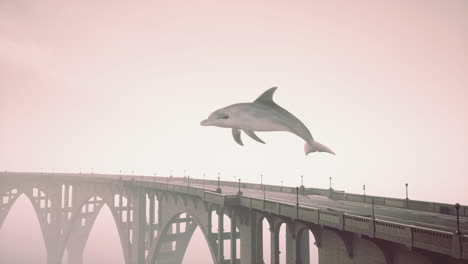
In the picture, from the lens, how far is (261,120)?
9891 millimetres

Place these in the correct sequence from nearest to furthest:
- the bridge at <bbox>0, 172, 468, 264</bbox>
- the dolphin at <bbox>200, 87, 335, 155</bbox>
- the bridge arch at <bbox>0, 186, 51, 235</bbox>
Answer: the dolphin at <bbox>200, 87, 335, 155</bbox> < the bridge at <bbox>0, 172, 468, 264</bbox> < the bridge arch at <bbox>0, 186, 51, 235</bbox>

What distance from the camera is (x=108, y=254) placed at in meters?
171

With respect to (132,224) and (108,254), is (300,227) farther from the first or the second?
(108,254)

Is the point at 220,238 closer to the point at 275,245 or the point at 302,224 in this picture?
the point at 275,245

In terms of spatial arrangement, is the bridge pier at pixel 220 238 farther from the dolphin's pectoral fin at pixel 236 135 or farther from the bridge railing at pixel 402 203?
the dolphin's pectoral fin at pixel 236 135

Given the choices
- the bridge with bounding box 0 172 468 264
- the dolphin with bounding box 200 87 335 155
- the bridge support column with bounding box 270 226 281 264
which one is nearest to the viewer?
the dolphin with bounding box 200 87 335 155

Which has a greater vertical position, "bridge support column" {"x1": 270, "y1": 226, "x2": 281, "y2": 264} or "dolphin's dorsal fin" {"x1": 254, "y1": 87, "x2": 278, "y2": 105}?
"dolphin's dorsal fin" {"x1": 254, "y1": 87, "x2": 278, "y2": 105}

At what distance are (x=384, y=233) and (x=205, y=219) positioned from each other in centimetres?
3028

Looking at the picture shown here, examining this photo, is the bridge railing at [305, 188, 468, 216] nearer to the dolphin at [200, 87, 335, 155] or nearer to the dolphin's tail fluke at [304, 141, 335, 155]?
the dolphin's tail fluke at [304, 141, 335, 155]

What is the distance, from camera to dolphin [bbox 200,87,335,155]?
9953 mm

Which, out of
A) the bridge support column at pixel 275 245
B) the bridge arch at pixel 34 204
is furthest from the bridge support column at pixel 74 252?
the bridge support column at pixel 275 245

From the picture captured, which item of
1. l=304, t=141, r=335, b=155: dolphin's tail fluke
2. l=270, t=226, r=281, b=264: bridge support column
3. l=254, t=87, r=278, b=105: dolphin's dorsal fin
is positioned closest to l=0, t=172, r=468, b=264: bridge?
l=270, t=226, r=281, b=264: bridge support column

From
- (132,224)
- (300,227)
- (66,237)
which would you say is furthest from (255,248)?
(66,237)

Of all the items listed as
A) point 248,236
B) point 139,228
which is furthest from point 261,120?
point 139,228
